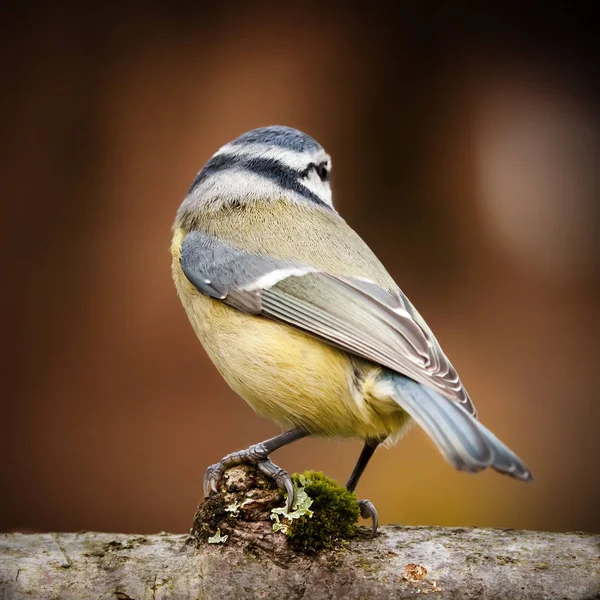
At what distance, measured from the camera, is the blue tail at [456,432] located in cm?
125

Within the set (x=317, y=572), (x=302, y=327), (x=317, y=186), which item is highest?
(x=317, y=186)

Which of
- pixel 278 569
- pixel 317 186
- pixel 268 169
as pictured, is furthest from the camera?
pixel 317 186

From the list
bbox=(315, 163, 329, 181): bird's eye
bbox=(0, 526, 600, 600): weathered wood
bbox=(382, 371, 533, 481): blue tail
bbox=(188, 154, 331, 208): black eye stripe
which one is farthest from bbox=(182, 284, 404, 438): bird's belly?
bbox=(315, 163, 329, 181): bird's eye

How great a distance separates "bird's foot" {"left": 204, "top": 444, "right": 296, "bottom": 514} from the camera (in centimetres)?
148

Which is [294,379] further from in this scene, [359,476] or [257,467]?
[359,476]

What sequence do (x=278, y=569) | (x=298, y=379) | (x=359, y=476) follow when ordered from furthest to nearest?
(x=359, y=476), (x=298, y=379), (x=278, y=569)

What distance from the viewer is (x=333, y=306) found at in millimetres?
1614

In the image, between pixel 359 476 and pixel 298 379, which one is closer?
pixel 298 379

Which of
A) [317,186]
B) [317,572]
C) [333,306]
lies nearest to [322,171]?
[317,186]

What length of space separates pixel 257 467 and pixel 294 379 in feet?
0.62

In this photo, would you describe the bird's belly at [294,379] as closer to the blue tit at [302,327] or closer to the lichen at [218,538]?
the blue tit at [302,327]

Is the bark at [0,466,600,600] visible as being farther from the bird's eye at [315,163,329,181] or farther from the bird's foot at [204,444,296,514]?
the bird's eye at [315,163,329,181]

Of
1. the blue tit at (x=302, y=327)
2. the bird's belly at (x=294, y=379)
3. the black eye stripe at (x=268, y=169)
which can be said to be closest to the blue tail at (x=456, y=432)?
the blue tit at (x=302, y=327)

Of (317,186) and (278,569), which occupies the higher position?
(317,186)
